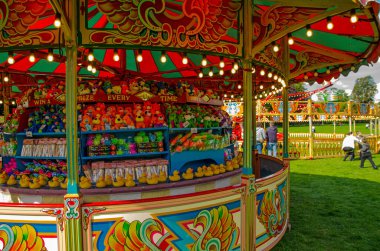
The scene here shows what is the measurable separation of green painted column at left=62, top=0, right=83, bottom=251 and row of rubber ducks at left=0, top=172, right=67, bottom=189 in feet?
5.40

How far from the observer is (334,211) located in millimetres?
7410

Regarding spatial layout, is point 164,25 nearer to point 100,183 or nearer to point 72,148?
point 72,148

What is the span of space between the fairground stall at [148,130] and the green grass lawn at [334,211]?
66 cm

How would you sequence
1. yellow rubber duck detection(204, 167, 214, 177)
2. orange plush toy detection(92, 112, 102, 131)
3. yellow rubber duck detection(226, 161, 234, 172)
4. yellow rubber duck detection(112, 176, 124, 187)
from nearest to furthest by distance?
yellow rubber duck detection(112, 176, 124, 187) → orange plush toy detection(92, 112, 102, 131) → yellow rubber duck detection(204, 167, 214, 177) → yellow rubber duck detection(226, 161, 234, 172)

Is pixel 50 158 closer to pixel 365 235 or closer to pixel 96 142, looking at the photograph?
pixel 96 142

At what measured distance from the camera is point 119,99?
6.00 m

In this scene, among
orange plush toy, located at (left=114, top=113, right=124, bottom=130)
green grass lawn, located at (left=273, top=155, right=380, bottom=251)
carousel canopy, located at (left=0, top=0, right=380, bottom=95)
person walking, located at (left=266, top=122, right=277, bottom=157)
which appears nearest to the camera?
carousel canopy, located at (left=0, top=0, right=380, bottom=95)

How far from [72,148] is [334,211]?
632 cm

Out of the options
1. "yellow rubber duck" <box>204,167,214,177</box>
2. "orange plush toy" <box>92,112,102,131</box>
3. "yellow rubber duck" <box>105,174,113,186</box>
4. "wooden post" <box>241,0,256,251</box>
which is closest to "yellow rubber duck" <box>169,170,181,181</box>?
"yellow rubber duck" <box>204,167,214,177</box>

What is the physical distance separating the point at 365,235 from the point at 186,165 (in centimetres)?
366

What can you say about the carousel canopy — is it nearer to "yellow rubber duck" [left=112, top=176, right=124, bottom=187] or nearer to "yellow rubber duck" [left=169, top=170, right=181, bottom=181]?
"yellow rubber duck" [left=112, top=176, right=124, bottom=187]

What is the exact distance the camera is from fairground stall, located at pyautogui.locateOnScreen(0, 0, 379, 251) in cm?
376

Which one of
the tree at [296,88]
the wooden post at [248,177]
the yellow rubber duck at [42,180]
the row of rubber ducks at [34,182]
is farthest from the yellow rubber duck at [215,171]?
the tree at [296,88]

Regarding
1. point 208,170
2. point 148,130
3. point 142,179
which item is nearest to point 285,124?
point 208,170
